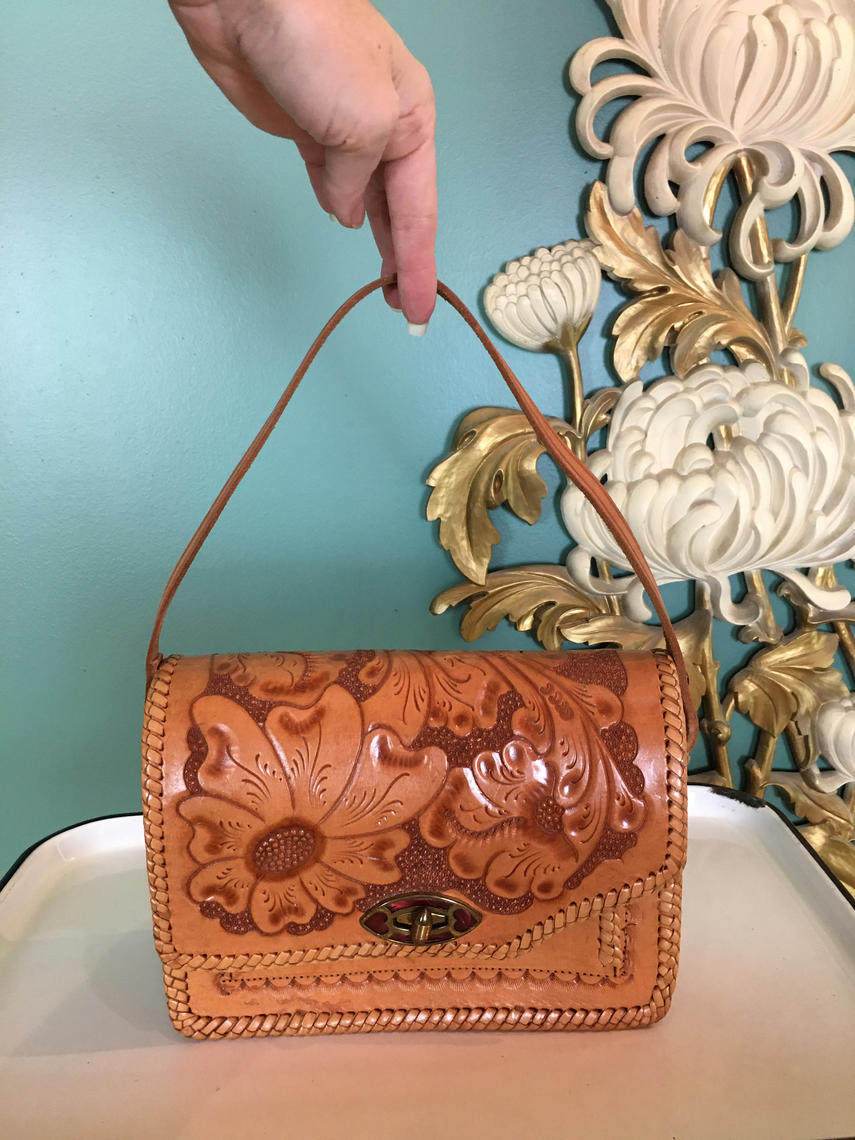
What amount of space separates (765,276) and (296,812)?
611mm

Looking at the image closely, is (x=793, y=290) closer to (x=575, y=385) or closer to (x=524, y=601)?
(x=575, y=385)

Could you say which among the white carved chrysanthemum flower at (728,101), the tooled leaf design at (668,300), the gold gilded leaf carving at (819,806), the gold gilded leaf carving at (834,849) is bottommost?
the gold gilded leaf carving at (834,849)

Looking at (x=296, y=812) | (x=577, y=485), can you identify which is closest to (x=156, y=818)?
(x=296, y=812)

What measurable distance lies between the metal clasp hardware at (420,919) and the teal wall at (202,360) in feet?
1.06

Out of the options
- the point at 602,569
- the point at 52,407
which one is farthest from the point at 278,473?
the point at 602,569

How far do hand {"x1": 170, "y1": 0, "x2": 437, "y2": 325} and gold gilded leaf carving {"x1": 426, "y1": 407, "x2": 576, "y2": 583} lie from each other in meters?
0.25

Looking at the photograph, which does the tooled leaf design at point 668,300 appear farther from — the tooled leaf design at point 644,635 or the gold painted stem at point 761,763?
the gold painted stem at point 761,763

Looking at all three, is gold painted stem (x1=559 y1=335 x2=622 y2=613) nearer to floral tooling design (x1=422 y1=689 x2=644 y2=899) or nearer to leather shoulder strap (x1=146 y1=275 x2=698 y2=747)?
leather shoulder strap (x1=146 y1=275 x2=698 y2=747)

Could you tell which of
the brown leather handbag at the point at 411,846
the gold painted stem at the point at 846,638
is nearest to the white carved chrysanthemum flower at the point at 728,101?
the gold painted stem at the point at 846,638

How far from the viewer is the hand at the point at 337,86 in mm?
294

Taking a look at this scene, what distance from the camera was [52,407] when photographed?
61 cm

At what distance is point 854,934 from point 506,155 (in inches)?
26.6

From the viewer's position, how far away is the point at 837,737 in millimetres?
705

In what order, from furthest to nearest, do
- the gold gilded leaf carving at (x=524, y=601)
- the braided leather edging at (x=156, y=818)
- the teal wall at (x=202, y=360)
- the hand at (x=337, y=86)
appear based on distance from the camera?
the gold gilded leaf carving at (x=524, y=601)
the teal wall at (x=202, y=360)
the braided leather edging at (x=156, y=818)
the hand at (x=337, y=86)
